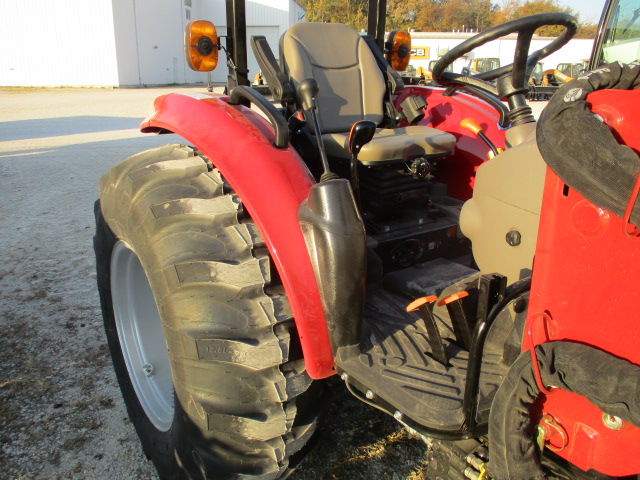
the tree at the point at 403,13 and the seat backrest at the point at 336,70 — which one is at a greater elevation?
the tree at the point at 403,13

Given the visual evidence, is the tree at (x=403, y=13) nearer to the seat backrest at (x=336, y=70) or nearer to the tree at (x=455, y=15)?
the tree at (x=455, y=15)

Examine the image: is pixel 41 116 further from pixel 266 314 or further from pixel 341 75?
→ pixel 266 314

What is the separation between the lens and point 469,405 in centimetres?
107

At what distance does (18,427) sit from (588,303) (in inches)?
77.8

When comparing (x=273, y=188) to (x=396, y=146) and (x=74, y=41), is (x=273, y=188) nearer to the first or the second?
(x=396, y=146)

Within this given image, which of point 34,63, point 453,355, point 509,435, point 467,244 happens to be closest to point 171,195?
point 453,355

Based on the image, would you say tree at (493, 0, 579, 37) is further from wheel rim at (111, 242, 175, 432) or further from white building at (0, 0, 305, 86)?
wheel rim at (111, 242, 175, 432)

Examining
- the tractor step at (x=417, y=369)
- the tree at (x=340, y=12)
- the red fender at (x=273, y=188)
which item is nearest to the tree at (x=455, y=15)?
the tree at (x=340, y=12)

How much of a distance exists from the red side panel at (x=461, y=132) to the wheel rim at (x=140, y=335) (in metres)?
1.41

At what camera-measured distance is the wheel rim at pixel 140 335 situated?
1.89 m

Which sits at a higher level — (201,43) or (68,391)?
(201,43)

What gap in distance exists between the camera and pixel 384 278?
71.6 inches

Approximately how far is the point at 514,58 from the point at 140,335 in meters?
1.65

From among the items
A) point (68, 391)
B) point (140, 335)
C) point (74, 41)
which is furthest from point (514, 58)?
point (74, 41)
